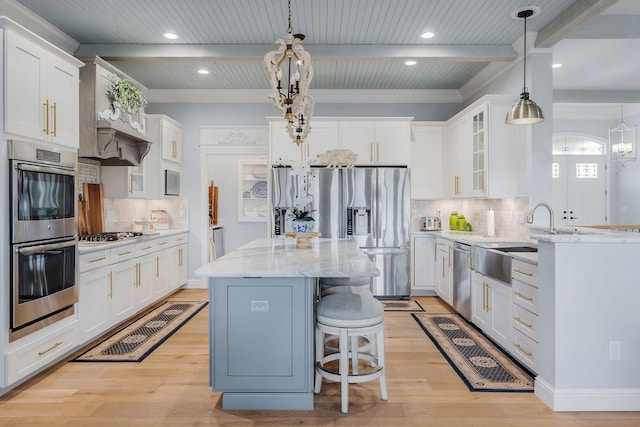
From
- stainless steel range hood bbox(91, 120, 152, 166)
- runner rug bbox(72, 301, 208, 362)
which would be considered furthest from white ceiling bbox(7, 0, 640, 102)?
runner rug bbox(72, 301, 208, 362)

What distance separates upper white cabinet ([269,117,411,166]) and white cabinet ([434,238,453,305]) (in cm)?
122

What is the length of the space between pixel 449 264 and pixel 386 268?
839 mm

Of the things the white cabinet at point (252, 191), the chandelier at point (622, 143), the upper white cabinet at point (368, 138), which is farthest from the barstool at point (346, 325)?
the chandelier at point (622, 143)

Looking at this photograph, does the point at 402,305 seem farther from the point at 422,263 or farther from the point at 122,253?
the point at 122,253

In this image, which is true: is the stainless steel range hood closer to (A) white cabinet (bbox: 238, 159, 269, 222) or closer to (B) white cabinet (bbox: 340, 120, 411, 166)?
→ (B) white cabinet (bbox: 340, 120, 411, 166)

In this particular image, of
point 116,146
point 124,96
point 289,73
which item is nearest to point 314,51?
point 289,73

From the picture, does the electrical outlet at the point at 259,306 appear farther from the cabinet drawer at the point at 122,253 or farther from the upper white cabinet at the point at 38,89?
the cabinet drawer at the point at 122,253

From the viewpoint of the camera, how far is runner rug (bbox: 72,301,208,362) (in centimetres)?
331

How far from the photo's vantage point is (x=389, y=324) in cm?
419

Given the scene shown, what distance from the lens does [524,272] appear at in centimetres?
296

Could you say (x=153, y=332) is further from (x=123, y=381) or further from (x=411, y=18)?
(x=411, y=18)

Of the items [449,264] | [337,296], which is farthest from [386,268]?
[337,296]

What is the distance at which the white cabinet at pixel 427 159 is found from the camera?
5.59 metres

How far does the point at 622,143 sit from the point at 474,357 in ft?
18.8
